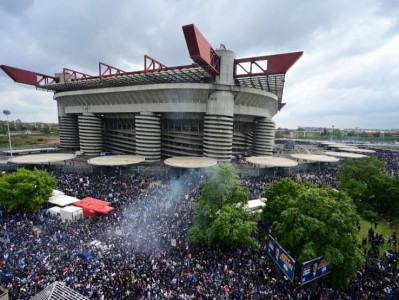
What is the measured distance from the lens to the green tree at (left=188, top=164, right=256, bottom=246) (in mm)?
17688

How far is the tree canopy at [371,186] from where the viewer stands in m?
27.7

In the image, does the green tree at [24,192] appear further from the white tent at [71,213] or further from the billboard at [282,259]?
the billboard at [282,259]

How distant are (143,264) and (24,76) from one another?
67905 millimetres

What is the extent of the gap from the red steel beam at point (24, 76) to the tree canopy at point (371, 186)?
76574mm

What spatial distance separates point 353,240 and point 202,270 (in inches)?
402

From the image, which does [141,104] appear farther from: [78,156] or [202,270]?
[202,270]

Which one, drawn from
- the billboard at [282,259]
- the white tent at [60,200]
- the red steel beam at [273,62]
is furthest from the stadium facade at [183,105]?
the billboard at [282,259]

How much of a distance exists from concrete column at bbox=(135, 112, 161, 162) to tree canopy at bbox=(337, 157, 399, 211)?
1329 inches

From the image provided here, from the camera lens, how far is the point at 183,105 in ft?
142

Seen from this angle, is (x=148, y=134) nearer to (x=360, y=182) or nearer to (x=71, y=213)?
(x=71, y=213)

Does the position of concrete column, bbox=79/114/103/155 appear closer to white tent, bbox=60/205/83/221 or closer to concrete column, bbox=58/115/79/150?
concrete column, bbox=58/115/79/150

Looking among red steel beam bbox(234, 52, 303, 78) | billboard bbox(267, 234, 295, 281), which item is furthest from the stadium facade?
billboard bbox(267, 234, 295, 281)

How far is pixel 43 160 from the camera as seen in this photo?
40312 mm

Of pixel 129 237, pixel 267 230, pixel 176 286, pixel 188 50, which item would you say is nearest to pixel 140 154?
pixel 188 50
